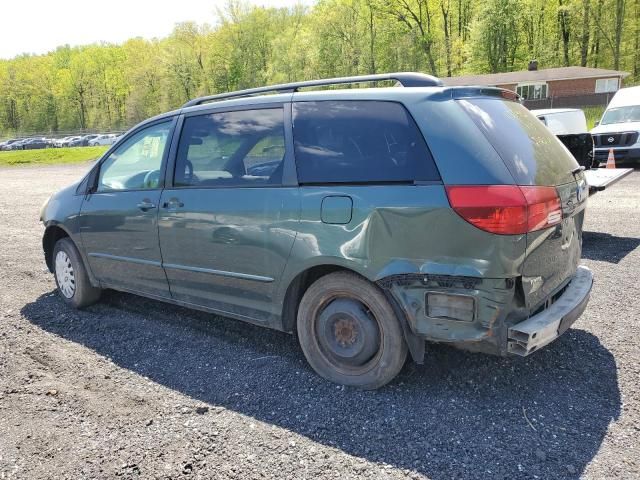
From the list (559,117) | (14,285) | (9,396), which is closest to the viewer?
(9,396)

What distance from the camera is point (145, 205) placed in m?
4.20

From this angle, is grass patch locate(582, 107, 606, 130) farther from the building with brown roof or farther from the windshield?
the windshield

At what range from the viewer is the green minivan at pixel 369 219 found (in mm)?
2809

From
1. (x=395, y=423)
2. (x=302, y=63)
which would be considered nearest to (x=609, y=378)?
(x=395, y=423)

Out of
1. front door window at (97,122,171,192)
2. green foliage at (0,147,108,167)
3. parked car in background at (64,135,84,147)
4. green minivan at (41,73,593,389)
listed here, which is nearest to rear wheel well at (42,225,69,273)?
front door window at (97,122,171,192)

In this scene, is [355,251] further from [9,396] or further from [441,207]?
[9,396]

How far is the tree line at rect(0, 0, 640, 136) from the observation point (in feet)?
178

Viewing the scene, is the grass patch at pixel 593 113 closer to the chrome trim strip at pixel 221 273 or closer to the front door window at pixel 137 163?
the front door window at pixel 137 163

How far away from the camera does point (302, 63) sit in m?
62.0

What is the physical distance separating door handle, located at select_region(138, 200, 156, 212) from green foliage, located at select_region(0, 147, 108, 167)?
33.4 metres

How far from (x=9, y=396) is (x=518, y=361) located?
3.51 meters

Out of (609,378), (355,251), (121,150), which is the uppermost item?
(121,150)

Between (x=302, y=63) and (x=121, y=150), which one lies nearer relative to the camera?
(x=121, y=150)

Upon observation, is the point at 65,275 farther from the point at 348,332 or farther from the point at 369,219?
the point at 369,219
